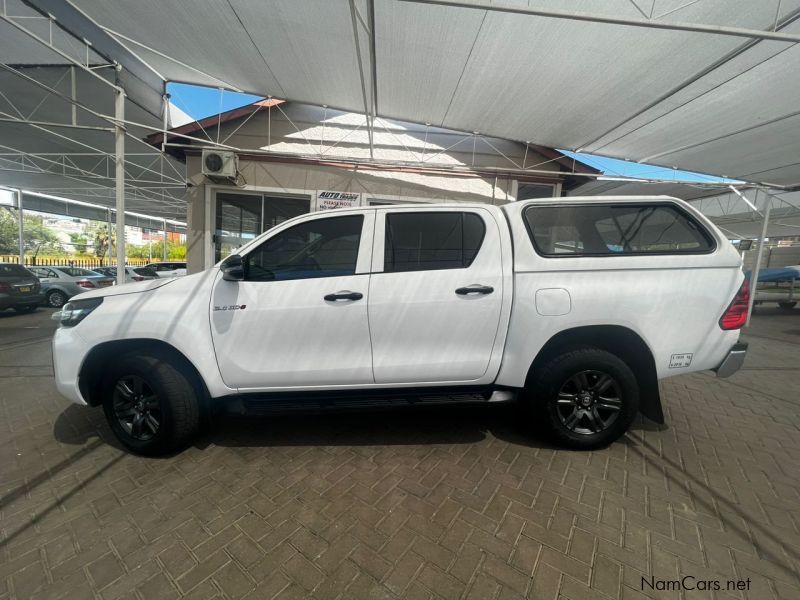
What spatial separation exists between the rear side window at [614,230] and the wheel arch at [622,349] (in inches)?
23.8

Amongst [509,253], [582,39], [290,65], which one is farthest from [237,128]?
[509,253]

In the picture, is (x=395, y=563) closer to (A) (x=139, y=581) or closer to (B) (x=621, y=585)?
(B) (x=621, y=585)

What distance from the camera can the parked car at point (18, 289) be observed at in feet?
28.2

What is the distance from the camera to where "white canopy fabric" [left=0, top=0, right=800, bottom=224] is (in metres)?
3.71

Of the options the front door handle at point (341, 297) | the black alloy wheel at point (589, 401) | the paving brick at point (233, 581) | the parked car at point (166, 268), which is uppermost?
the front door handle at point (341, 297)

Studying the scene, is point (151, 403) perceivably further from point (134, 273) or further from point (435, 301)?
point (134, 273)

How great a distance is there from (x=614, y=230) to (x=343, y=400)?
2550 millimetres

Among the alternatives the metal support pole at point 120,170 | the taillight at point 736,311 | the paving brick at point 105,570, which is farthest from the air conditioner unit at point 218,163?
A: the taillight at point 736,311

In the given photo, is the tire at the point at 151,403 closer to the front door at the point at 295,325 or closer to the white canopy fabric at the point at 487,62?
the front door at the point at 295,325

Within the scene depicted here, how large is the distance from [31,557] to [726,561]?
146 inches

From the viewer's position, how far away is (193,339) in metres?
2.50

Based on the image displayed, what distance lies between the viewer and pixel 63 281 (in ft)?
35.6

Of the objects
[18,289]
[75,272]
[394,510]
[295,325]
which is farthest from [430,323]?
[75,272]

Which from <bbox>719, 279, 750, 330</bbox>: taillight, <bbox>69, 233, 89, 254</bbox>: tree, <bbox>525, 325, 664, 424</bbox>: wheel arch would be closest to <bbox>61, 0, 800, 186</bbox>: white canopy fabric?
<bbox>719, 279, 750, 330</bbox>: taillight
